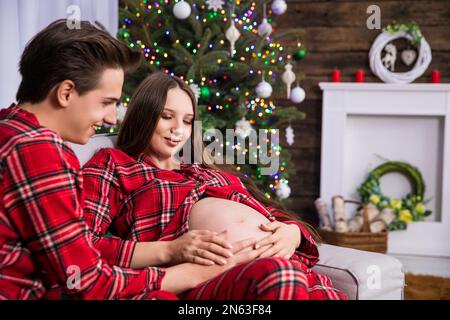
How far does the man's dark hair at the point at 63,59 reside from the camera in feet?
3.98

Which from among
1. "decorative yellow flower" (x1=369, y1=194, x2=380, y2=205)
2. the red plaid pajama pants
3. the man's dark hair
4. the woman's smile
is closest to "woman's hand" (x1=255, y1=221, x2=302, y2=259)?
the red plaid pajama pants

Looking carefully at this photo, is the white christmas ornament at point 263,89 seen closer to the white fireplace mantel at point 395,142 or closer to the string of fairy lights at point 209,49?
the string of fairy lights at point 209,49

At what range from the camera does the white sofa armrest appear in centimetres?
154

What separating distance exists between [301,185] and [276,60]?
135cm

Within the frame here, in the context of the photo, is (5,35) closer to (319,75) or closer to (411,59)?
(319,75)

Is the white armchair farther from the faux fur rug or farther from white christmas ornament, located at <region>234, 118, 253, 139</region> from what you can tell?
the faux fur rug

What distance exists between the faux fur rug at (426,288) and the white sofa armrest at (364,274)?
5.00ft

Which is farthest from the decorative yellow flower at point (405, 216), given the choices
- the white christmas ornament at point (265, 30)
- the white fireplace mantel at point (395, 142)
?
the white christmas ornament at point (265, 30)

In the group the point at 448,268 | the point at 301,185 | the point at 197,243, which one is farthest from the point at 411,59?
the point at 197,243

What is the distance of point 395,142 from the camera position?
167 inches

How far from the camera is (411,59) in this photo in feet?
13.2

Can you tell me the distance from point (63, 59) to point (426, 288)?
2724mm

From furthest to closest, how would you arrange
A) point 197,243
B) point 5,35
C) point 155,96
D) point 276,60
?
1. point 276,60
2. point 5,35
3. point 155,96
4. point 197,243

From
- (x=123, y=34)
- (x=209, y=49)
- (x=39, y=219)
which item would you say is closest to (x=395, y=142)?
(x=209, y=49)
